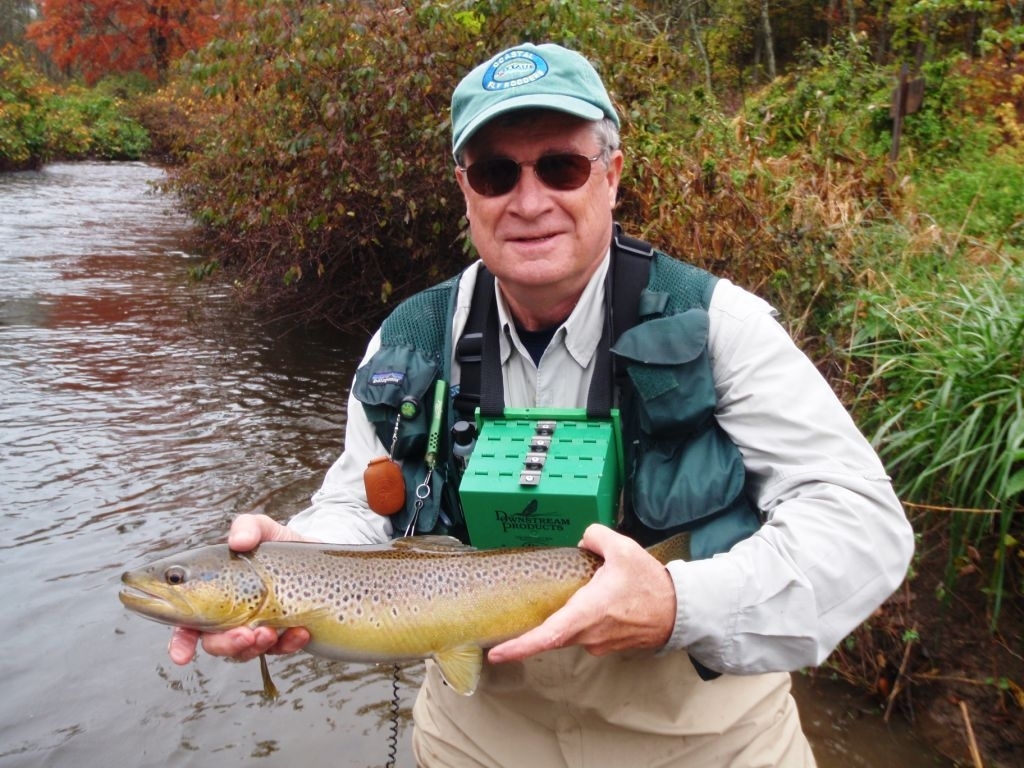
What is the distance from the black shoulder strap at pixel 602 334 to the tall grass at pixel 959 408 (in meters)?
1.60

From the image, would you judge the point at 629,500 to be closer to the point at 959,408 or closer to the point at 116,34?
the point at 959,408

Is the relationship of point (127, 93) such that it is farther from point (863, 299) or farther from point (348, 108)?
point (863, 299)

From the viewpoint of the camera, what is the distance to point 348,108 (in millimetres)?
7906

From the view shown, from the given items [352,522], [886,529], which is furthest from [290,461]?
[886,529]

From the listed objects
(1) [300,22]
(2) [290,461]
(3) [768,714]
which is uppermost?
(1) [300,22]

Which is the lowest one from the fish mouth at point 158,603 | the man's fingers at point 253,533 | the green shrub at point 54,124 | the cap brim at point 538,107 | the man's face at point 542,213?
the fish mouth at point 158,603

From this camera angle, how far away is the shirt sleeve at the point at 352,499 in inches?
104

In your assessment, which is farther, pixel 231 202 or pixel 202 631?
pixel 231 202

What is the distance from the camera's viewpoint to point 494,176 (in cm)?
247

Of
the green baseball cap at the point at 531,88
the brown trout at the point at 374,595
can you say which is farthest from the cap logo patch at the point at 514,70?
the brown trout at the point at 374,595

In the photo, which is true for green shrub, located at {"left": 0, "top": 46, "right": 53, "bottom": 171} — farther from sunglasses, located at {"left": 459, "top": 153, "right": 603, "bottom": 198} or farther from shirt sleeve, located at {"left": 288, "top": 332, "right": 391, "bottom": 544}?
sunglasses, located at {"left": 459, "top": 153, "right": 603, "bottom": 198}

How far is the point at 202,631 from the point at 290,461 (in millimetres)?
4742

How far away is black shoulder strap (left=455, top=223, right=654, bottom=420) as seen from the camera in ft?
7.94

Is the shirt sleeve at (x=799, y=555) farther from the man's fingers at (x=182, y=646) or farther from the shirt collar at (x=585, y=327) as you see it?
the man's fingers at (x=182, y=646)
